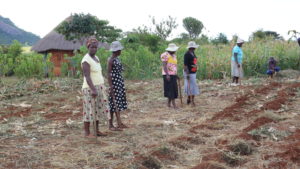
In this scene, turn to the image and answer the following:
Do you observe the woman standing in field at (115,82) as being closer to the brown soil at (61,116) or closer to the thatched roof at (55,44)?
the brown soil at (61,116)

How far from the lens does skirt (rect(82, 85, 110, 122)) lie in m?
4.72

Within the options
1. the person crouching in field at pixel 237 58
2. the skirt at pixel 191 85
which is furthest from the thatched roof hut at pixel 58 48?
the skirt at pixel 191 85

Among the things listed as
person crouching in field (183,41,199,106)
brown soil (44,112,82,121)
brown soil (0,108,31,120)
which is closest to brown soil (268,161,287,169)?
person crouching in field (183,41,199,106)

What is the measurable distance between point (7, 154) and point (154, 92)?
19.7ft

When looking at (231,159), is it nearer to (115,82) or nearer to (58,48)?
(115,82)

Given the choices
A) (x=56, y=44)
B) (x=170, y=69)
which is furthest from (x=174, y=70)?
(x=56, y=44)

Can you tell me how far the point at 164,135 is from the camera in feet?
16.6

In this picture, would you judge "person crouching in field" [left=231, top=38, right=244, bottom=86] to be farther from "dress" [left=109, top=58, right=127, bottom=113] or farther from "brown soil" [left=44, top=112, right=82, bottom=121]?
"dress" [left=109, top=58, right=127, bottom=113]

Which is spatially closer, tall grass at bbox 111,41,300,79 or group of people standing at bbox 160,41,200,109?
group of people standing at bbox 160,41,200,109

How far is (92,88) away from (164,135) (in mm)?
1218

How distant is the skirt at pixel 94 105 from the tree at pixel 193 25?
31.5 meters

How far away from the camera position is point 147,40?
64.0 feet

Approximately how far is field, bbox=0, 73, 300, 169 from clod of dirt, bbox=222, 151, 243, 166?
0.01 meters

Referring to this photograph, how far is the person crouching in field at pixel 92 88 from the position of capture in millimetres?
4633
